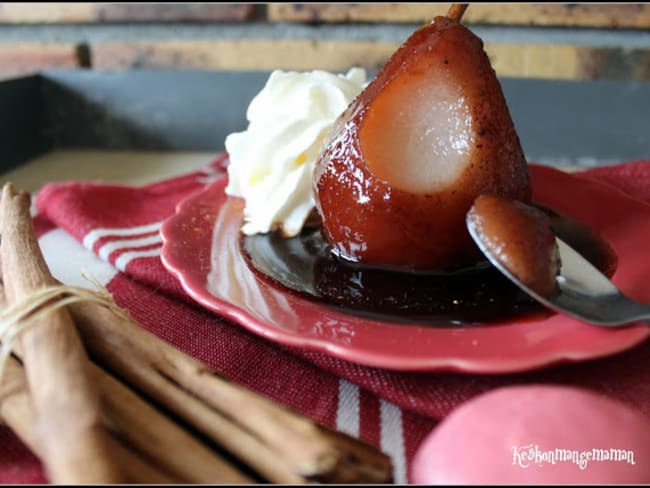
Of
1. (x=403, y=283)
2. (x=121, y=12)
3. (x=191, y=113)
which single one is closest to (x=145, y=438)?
(x=403, y=283)

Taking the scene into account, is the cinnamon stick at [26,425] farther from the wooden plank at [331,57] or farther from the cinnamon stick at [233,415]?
the wooden plank at [331,57]

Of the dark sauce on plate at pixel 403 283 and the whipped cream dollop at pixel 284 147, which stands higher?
the whipped cream dollop at pixel 284 147

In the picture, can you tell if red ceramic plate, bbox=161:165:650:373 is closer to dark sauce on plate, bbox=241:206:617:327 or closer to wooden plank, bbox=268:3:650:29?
dark sauce on plate, bbox=241:206:617:327

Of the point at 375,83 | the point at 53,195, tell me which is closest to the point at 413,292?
the point at 375,83

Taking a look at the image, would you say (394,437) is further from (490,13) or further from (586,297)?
(490,13)

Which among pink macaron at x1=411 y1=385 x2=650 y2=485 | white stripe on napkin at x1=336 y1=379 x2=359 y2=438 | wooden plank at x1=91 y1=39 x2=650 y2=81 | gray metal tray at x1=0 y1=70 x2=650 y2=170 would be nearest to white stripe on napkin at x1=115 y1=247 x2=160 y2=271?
white stripe on napkin at x1=336 y1=379 x2=359 y2=438

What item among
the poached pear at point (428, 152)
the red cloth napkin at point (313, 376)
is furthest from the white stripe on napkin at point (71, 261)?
the poached pear at point (428, 152)
